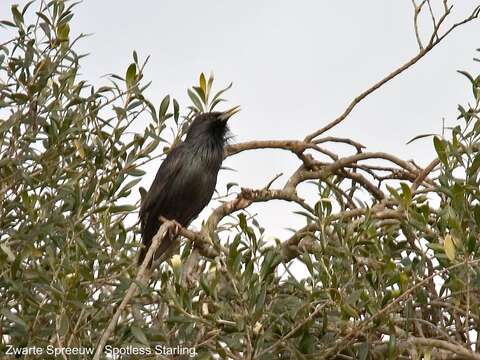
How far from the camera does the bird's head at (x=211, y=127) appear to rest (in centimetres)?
739

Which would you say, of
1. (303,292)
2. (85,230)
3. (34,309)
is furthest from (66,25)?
(303,292)

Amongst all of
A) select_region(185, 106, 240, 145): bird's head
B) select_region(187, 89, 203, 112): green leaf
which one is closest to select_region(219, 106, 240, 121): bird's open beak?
select_region(185, 106, 240, 145): bird's head

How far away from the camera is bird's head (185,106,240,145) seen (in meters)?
7.39

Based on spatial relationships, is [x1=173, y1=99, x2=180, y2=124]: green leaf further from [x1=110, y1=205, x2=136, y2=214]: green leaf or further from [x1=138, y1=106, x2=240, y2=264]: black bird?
[x1=138, y1=106, x2=240, y2=264]: black bird

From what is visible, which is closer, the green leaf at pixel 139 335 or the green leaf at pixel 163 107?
the green leaf at pixel 139 335

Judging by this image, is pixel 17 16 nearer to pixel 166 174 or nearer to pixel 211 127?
pixel 166 174

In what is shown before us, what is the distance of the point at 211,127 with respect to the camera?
7.44 meters

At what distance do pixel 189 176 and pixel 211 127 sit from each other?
45 centimetres

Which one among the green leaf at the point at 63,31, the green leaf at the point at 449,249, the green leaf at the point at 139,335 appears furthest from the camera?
the green leaf at the point at 63,31

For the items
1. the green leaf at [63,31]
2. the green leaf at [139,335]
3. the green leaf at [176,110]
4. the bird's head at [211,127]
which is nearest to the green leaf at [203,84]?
the green leaf at [176,110]

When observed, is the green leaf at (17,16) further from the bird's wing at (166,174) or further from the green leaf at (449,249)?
the green leaf at (449,249)

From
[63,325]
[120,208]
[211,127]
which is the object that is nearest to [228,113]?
[211,127]

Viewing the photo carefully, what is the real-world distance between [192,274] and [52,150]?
985 mm

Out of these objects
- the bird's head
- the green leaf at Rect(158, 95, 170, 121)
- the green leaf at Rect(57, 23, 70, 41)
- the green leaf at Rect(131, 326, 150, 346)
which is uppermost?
the bird's head
